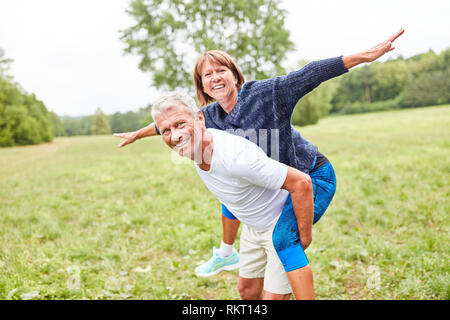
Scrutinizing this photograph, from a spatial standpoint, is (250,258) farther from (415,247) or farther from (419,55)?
(419,55)

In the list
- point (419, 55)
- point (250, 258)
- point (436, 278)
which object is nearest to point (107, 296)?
point (250, 258)

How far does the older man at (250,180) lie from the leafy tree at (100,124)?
55.1 meters

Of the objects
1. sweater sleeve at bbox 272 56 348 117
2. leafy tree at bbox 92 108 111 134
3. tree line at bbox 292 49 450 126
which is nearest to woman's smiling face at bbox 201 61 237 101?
sweater sleeve at bbox 272 56 348 117

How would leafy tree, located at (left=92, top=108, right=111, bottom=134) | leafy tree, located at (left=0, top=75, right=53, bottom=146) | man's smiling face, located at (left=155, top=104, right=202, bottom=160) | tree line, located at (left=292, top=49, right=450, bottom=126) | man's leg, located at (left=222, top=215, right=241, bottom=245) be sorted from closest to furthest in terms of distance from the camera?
man's smiling face, located at (left=155, top=104, right=202, bottom=160) < man's leg, located at (left=222, top=215, right=241, bottom=245) < leafy tree, located at (left=0, top=75, right=53, bottom=146) < tree line, located at (left=292, top=49, right=450, bottom=126) < leafy tree, located at (left=92, top=108, right=111, bottom=134)

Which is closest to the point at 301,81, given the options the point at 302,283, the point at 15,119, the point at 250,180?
the point at 250,180

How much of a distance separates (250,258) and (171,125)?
52.4 inches

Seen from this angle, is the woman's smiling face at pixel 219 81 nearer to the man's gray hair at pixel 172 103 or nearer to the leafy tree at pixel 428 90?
the man's gray hair at pixel 172 103

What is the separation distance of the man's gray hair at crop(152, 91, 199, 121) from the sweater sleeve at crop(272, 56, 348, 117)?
52cm

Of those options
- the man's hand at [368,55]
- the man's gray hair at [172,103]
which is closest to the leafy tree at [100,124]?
the man's gray hair at [172,103]

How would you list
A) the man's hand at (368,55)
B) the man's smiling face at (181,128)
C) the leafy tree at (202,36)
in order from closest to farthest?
1. the man's hand at (368,55)
2. the man's smiling face at (181,128)
3. the leafy tree at (202,36)

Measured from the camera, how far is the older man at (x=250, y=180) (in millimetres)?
1856

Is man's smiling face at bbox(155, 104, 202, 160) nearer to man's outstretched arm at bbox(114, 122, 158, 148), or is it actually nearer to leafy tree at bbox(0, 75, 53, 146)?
man's outstretched arm at bbox(114, 122, 158, 148)

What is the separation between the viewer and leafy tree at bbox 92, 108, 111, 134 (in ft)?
177

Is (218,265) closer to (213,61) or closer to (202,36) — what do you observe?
(213,61)
